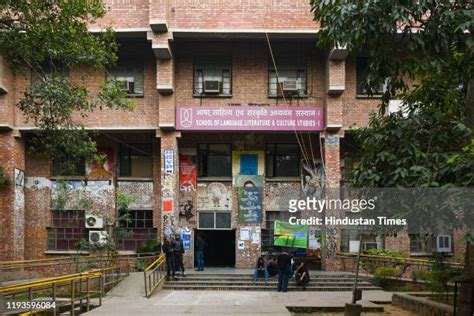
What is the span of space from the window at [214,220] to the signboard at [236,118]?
12.2 feet

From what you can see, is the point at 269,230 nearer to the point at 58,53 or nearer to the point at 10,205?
the point at 10,205

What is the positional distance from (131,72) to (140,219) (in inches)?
239

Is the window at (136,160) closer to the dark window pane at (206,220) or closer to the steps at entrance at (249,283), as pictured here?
the dark window pane at (206,220)

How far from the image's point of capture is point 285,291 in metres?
19.2

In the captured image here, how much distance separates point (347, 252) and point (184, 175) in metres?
7.35

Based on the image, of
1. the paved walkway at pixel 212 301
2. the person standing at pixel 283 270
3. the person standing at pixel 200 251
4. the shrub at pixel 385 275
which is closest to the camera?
the paved walkway at pixel 212 301

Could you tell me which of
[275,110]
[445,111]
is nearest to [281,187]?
[275,110]

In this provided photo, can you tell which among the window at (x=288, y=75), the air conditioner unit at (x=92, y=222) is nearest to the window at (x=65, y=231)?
the air conditioner unit at (x=92, y=222)

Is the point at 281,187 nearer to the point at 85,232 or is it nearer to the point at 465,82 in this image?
the point at 85,232

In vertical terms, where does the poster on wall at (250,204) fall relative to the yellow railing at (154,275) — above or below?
above

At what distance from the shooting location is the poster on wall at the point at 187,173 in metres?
24.2

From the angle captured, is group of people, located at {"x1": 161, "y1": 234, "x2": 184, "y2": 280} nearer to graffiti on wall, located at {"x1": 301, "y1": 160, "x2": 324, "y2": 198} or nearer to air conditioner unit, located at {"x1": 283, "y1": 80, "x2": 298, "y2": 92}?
graffiti on wall, located at {"x1": 301, "y1": 160, "x2": 324, "y2": 198}

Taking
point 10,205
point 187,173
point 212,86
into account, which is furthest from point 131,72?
point 10,205

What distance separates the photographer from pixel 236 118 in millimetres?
22875
